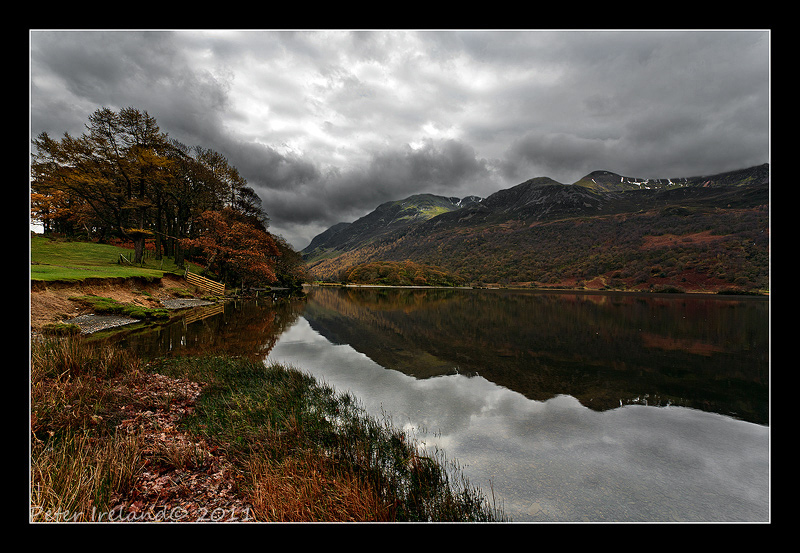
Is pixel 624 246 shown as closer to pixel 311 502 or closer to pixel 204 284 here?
pixel 204 284

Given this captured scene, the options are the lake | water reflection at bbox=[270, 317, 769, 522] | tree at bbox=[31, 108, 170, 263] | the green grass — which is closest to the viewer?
water reflection at bbox=[270, 317, 769, 522]

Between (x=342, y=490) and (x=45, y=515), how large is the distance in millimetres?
2549

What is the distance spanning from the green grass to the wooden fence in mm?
1423

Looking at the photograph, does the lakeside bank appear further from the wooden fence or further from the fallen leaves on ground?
the wooden fence

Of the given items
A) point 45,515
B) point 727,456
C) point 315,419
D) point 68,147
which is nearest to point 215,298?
point 68,147

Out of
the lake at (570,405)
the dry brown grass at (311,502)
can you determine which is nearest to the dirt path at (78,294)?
the lake at (570,405)

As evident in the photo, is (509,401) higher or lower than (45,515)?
lower

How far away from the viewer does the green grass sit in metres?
17.6

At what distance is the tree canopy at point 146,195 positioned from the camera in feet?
96.5

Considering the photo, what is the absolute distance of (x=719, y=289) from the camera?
213 ft

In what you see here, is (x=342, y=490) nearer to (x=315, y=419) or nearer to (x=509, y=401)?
(x=315, y=419)

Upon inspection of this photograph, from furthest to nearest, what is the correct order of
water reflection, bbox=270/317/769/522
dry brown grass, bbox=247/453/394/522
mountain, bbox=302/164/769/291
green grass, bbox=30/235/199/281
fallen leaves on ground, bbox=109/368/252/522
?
1. mountain, bbox=302/164/769/291
2. green grass, bbox=30/235/199/281
3. water reflection, bbox=270/317/769/522
4. fallen leaves on ground, bbox=109/368/252/522
5. dry brown grass, bbox=247/453/394/522

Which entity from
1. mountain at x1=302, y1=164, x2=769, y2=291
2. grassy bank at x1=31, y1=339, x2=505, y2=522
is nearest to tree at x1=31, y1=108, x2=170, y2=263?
grassy bank at x1=31, y1=339, x2=505, y2=522
